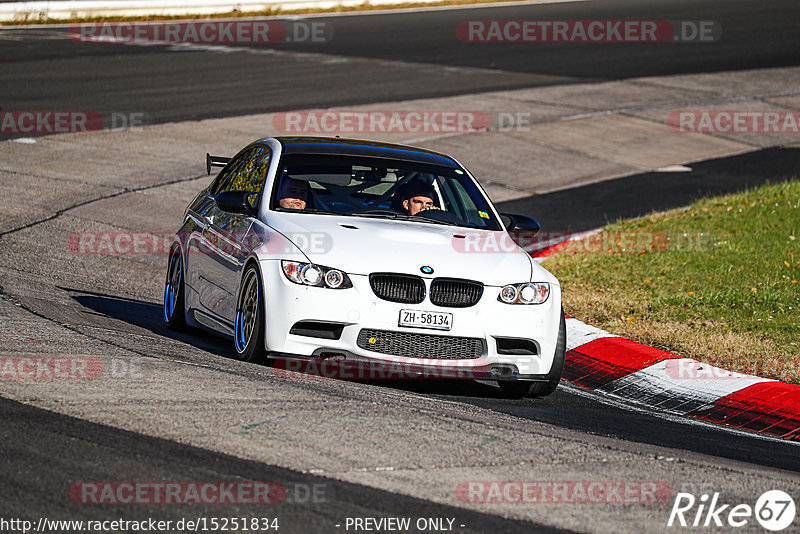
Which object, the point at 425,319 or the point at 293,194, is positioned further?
the point at 293,194

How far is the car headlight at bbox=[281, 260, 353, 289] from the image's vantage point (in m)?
7.83

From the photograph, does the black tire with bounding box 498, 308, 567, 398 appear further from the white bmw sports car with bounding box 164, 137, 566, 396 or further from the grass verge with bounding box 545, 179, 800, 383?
the grass verge with bounding box 545, 179, 800, 383

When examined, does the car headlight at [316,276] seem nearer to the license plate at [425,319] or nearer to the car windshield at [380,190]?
the license plate at [425,319]

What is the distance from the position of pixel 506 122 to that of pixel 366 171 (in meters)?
13.3

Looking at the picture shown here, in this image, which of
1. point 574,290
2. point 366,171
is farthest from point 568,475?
point 574,290

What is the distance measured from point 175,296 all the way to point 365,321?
2.68 metres

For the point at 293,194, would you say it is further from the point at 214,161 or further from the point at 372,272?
the point at 214,161

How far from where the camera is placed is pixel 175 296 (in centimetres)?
997

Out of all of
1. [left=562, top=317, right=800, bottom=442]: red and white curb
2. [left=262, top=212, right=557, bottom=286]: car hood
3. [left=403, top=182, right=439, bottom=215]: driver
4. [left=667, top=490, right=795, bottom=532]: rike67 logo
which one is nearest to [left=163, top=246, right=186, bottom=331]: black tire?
[left=262, top=212, right=557, bottom=286]: car hood

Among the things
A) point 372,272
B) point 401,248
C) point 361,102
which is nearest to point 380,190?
point 401,248

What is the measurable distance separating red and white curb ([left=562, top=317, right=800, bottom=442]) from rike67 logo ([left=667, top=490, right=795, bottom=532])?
7.69 ft

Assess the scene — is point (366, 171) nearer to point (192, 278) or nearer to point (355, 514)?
point (192, 278)

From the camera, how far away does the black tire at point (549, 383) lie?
8.33m

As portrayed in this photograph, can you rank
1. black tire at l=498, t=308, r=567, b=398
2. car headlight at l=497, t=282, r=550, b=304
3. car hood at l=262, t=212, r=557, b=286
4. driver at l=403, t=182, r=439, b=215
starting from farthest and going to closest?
driver at l=403, t=182, r=439, b=215
black tire at l=498, t=308, r=567, b=398
car headlight at l=497, t=282, r=550, b=304
car hood at l=262, t=212, r=557, b=286
